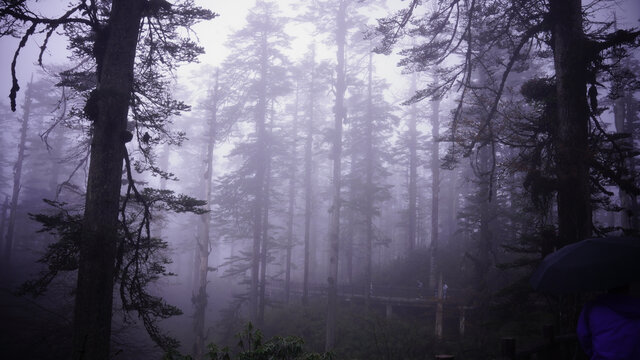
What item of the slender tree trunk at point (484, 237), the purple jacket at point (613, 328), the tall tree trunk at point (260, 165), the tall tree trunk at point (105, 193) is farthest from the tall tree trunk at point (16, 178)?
the purple jacket at point (613, 328)

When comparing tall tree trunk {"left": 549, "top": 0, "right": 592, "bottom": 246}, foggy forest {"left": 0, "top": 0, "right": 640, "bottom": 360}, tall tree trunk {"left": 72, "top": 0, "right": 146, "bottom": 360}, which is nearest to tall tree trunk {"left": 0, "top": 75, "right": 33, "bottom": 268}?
foggy forest {"left": 0, "top": 0, "right": 640, "bottom": 360}

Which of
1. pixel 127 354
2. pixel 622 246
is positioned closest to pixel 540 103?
pixel 622 246

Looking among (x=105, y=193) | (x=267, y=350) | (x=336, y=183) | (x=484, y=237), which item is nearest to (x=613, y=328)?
(x=267, y=350)

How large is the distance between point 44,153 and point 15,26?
136 feet

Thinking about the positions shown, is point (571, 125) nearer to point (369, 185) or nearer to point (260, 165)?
point (260, 165)

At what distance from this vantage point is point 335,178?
72.4ft

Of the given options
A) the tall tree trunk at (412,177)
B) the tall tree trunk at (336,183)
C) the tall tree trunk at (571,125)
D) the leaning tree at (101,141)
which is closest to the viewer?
the leaning tree at (101,141)

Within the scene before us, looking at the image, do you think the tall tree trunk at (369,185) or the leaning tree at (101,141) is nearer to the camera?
the leaning tree at (101,141)

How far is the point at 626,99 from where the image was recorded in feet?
82.3

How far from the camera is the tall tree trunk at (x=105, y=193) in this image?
19.9 feet

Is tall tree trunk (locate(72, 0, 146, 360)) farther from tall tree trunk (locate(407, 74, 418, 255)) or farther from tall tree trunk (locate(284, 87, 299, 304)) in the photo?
tall tree trunk (locate(407, 74, 418, 255))

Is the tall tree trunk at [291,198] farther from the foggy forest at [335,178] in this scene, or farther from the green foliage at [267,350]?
the green foliage at [267,350]

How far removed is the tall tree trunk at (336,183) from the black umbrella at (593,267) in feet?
54.0

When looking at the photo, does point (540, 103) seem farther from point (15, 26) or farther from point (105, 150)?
point (15, 26)
